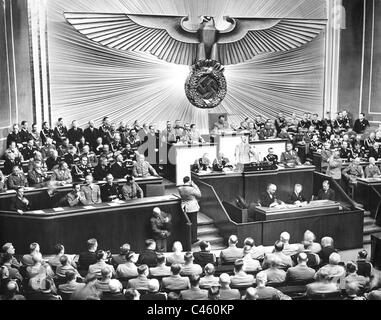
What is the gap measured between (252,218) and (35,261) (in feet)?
13.2

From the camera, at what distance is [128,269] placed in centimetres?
692

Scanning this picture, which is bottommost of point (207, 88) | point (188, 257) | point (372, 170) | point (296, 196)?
point (188, 257)

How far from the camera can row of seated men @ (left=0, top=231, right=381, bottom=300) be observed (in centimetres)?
627

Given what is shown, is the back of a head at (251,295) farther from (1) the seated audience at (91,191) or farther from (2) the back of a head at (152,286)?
(1) the seated audience at (91,191)

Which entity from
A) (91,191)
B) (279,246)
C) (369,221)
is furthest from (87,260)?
(369,221)

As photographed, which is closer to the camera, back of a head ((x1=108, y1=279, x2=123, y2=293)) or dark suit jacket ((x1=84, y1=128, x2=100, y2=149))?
back of a head ((x1=108, y1=279, x2=123, y2=293))

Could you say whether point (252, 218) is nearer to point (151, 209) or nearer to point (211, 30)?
point (151, 209)

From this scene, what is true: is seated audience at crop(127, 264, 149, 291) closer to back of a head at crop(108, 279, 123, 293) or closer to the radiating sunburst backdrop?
back of a head at crop(108, 279, 123, 293)

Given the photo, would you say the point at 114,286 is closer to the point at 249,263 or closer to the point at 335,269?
the point at 249,263

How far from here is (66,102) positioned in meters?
13.7

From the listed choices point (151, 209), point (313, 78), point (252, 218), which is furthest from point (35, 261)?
point (313, 78)

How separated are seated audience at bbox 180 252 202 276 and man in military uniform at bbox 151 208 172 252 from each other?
131 cm

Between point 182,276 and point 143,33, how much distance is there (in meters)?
8.76

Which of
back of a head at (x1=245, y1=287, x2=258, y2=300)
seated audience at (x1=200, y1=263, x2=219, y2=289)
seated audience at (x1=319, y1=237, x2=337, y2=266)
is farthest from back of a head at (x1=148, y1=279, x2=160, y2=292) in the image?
seated audience at (x1=319, y1=237, x2=337, y2=266)
